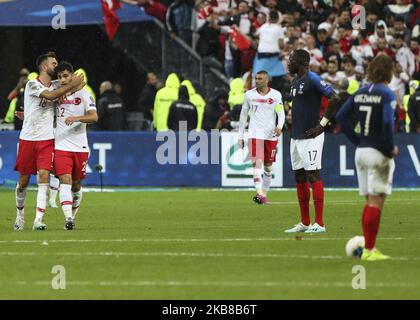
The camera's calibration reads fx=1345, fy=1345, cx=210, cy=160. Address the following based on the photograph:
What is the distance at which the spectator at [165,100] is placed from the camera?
3356 centimetres

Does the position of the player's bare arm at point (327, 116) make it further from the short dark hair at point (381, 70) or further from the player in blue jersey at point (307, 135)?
the short dark hair at point (381, 70)

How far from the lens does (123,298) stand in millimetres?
11906

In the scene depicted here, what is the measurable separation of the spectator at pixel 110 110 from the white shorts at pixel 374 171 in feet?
63.4

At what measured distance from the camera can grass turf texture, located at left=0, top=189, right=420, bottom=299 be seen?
40.7ft

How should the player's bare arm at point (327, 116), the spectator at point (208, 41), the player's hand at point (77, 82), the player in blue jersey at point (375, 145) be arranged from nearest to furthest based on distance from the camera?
1. the player in blue jersey at point (375, 145)
2. the player's bare arm at point (327, 116)
3. the player's hand at point (77, 82)
4. the spectator at point (208, 41)

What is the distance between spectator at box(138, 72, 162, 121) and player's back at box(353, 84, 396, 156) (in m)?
20.3

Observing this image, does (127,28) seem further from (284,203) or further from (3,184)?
(284,203)

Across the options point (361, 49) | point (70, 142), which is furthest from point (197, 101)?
point (70, 142)

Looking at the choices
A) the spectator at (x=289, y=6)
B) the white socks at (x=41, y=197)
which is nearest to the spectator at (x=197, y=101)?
the spectator at (x=289, y=6)

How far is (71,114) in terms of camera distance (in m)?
19.2

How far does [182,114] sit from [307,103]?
46.8 feet
